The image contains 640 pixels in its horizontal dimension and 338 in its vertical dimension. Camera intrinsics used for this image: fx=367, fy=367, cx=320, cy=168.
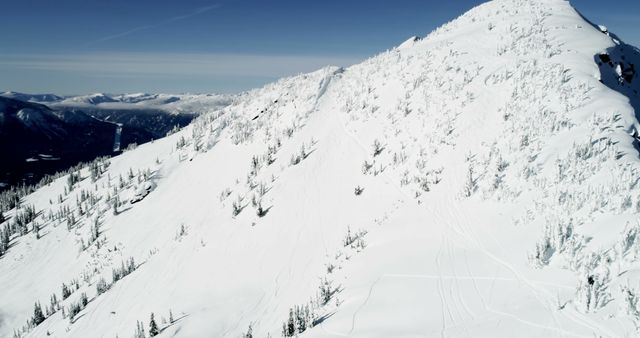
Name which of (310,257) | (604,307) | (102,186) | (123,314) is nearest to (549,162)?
(604,307)

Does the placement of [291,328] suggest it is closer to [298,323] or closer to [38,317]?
[298,323]

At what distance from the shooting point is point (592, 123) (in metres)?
13.7

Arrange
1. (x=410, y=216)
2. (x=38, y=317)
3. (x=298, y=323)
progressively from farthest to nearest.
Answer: (x=38, y=317), (x=410, y=216), (x=298, y=323)

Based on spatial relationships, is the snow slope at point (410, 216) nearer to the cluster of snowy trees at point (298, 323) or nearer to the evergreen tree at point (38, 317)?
the cluster of snowy trees at point (298, 323)

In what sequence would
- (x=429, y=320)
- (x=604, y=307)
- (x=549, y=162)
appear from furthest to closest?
(x=549, y=162), (x=429, y=320), (x=604, y=307)

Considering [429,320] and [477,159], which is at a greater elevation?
[477,159]

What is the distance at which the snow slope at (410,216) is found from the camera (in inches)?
347

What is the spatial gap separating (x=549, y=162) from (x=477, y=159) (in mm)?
3190

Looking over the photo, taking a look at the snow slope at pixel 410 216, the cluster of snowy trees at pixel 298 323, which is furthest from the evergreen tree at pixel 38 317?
the cluster of snowy trees at pixel 298 323

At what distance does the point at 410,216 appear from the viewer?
14984mm

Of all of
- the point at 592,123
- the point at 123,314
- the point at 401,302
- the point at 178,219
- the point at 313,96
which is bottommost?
the point at 123,314

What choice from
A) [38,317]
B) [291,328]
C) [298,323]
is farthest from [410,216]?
[38,317]

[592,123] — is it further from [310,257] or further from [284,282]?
[284,282]

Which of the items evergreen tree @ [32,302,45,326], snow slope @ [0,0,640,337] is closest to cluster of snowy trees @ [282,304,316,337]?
snow slope @ [0,0,640,337]
